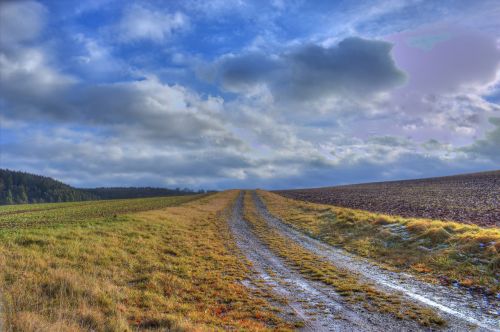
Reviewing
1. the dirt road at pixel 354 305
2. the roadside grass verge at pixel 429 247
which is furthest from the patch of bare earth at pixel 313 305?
the roadside grass verge at pixel 429 247

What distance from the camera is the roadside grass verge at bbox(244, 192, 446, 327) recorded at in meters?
9.91

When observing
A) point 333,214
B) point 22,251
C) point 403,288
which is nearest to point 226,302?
point 403,288

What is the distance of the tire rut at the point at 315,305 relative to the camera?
919 cm

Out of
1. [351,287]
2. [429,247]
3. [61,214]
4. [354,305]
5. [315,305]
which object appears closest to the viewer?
[354,305]

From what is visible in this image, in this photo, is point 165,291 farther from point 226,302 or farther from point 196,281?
point 226,302

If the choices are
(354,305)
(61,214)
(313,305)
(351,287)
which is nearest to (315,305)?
(313,305)

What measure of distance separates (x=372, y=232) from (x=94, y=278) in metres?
20.0

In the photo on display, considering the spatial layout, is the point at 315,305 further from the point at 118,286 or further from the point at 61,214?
the point at 61,214

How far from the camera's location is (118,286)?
12812mm

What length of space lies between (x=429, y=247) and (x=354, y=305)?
10523 mm

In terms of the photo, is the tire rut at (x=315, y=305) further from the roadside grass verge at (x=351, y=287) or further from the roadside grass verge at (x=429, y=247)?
the roadside grass verge at (x=429, y=247)

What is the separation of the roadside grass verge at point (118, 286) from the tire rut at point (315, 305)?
101 cm

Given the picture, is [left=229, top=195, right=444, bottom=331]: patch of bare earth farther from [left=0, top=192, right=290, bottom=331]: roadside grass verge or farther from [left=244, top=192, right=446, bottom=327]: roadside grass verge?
[left=0, top=192, right=290, bottom=331]: roadside grass verge

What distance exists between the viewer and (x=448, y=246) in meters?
17.9
